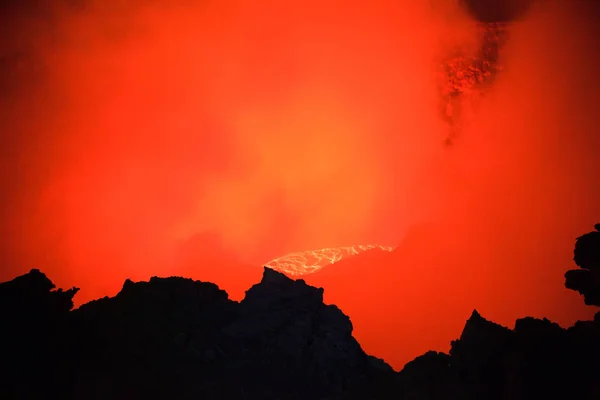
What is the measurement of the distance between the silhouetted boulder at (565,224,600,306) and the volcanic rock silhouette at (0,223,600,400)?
0.13 metres

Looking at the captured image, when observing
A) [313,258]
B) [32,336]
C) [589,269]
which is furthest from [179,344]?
[313,258]

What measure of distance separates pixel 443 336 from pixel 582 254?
102988 mm

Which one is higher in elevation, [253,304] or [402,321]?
[402,321]

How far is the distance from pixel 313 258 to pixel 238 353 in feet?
438

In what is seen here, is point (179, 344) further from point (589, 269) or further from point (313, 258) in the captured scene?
point (313, 258)

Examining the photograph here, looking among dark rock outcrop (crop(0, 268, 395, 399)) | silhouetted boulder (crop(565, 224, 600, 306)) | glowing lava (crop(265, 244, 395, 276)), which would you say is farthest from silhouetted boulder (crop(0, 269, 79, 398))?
glowing lava (crop(265, 244, 395, 276))

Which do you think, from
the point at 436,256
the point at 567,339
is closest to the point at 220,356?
the point at 567,339

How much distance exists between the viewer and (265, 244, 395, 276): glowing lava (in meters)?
144

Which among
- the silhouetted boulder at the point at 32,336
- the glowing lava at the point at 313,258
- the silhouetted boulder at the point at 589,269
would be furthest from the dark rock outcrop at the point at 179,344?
the glowing lava at the point at 313,258

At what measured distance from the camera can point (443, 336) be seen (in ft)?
388

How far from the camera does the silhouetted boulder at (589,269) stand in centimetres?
2502

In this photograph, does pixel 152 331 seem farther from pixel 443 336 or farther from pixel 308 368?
pixel 443 336

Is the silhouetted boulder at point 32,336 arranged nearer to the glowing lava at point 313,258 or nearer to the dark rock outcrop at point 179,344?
the dark rock outcrop at point 179,344

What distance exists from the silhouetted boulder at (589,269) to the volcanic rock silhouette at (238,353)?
0.41 ft
